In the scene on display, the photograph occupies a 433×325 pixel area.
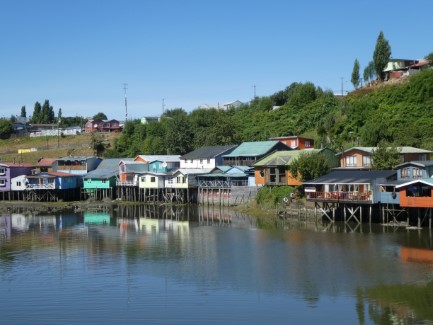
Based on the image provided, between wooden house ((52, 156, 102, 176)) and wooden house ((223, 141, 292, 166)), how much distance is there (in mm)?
21064

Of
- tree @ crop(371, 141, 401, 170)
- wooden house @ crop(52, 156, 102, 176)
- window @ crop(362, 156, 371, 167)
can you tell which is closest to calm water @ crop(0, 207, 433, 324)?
tree @ crop(371, 141, 401, 170)

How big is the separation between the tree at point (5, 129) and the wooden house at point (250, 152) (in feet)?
234

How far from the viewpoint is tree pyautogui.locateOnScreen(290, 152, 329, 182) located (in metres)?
51.6

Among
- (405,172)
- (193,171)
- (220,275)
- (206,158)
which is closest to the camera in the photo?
(220,275)

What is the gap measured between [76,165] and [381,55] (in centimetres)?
4794

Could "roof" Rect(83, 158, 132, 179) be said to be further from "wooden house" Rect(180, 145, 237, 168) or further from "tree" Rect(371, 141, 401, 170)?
"tree" Rect(371, 141, 401, 170)

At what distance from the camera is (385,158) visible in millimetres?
49406

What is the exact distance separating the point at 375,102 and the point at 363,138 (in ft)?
50.8

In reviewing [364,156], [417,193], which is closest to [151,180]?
[364,156]

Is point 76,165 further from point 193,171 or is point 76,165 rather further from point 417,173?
point 417,173

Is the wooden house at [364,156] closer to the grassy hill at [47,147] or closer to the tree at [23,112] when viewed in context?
the grassy hill at [47,147]

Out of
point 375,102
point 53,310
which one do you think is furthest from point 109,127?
point 53,310

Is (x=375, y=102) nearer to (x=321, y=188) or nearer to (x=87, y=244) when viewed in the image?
(x=321, y=188)

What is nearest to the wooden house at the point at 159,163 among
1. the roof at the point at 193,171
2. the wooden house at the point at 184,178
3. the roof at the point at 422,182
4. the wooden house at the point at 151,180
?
the wooden house at the point at 151,180
